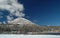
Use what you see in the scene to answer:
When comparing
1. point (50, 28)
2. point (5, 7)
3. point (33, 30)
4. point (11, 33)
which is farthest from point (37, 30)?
point (5, 7)

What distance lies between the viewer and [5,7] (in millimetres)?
15859

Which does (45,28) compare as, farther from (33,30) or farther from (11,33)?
(11,33)

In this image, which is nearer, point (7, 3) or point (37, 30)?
point (7, 3)

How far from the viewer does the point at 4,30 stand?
16.0 meters

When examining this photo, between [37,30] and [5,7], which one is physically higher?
[5,7]

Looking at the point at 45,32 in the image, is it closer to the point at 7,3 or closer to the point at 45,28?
the point at 45,28

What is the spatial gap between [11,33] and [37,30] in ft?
9.00

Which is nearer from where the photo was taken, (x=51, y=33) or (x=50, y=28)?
(x=50, y=28)

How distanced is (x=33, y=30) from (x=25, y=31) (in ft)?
3.39

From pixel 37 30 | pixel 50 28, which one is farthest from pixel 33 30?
pixel 50 28

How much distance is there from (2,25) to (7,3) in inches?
87.8

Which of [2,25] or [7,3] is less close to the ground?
[7,3]

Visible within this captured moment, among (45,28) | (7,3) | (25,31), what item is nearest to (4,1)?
(7,3)

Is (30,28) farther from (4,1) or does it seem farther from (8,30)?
(4,1)
